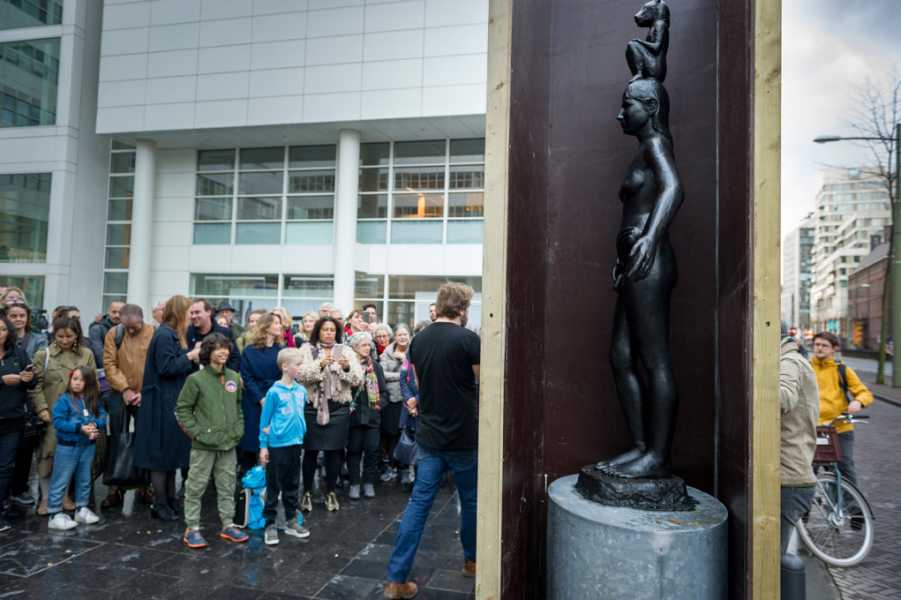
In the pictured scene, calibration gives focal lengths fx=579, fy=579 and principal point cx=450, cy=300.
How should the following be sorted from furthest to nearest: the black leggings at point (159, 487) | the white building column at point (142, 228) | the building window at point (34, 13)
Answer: the building window at point (34, 13) → the white building column at point (142, 228) → the black leggings at point (159, 487)

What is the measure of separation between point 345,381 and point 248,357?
102 cm

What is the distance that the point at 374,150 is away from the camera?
64.2 ft

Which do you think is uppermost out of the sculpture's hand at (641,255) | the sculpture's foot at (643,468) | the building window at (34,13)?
the building window at (34,13)

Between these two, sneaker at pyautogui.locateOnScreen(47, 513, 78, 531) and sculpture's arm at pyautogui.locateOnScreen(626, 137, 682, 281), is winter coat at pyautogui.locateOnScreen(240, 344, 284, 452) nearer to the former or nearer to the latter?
sneaker at pyautogui.locateOnScreen(47, 513, 78, 531)

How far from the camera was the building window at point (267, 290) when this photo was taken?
19312mm

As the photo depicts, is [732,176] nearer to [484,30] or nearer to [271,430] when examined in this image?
[271,430]

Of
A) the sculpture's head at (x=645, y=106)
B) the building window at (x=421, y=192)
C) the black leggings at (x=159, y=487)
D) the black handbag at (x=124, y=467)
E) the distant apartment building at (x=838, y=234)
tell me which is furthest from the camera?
the distant apartment building at (x=838, y=234)

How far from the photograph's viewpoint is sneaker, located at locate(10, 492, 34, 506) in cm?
554

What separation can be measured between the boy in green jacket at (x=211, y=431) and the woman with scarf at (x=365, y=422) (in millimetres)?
1436

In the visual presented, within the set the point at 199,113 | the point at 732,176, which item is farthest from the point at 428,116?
the point at 732,176

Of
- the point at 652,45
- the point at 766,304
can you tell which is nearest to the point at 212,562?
the point at 766,304

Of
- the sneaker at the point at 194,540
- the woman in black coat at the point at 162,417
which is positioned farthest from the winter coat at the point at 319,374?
the sneaker at the point at 194,540

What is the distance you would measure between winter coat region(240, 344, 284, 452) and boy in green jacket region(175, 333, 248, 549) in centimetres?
50

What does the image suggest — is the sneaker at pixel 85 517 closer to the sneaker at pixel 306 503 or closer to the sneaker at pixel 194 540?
the sneaker at pixel 194 540
